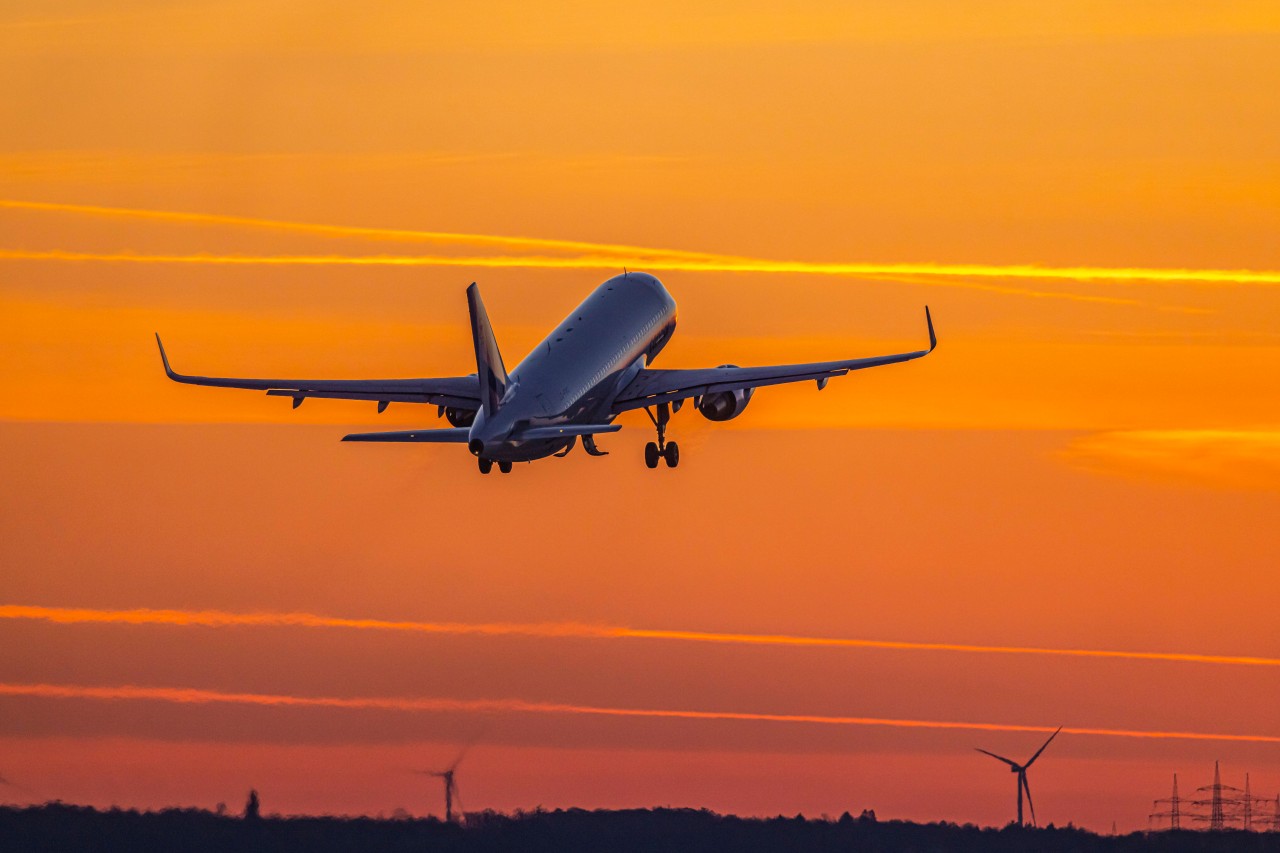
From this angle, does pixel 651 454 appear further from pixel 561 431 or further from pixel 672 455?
pixel 561 431

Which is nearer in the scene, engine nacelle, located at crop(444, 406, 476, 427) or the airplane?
the airplane

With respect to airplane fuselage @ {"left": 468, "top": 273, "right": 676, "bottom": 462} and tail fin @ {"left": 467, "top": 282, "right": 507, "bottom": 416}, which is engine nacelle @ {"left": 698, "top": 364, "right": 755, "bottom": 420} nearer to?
airplane fuselage @ {"left": 468, "top": 273, "right": 676, "bottom": 462}

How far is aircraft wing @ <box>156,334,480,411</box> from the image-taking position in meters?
122

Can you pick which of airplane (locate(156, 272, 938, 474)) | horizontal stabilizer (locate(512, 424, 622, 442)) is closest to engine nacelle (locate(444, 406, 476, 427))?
airplane (locate(156, 272, 938, 474))

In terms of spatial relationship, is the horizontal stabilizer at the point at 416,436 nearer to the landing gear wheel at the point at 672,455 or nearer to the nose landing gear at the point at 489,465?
the nose landing gear at the point at 489,465

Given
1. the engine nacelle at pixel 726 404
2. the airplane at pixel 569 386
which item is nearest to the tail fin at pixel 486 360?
the airplane at pixel 569 386

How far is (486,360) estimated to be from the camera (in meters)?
115

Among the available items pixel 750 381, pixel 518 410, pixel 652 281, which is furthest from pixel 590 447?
pixel 652 281

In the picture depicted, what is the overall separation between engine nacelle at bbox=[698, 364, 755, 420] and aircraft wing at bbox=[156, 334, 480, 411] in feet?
40.0

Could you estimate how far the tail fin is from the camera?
113875mm

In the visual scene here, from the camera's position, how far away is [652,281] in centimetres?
14050

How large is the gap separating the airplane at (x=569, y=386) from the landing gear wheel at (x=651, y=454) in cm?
5

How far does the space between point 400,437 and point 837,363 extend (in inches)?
961

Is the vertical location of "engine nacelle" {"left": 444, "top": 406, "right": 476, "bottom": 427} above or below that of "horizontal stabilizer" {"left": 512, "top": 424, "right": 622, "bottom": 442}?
above
